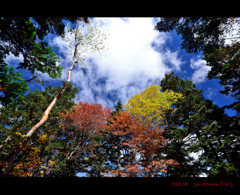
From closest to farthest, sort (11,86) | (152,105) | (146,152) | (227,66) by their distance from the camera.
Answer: (11,86)
(227,66)
(146,152)
(152,105)

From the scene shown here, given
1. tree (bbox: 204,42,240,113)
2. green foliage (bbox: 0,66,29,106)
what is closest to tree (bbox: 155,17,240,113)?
tree (bbox: 204,42,240,113)

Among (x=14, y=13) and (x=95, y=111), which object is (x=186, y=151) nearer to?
(x=95, y=111)

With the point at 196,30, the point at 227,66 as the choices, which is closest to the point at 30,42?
the point at 196,30

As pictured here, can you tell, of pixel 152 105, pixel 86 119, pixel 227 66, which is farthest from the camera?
pixel 86 119

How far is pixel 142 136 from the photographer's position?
35.1 ft

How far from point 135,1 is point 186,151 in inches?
481

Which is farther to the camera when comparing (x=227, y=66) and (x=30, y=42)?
(x=227, y=66)

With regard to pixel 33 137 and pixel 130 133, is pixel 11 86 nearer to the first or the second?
pixel 33 137

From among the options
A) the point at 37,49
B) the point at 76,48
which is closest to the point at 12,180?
the point at 37,49

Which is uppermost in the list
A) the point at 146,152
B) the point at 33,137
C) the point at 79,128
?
the point at 79,128

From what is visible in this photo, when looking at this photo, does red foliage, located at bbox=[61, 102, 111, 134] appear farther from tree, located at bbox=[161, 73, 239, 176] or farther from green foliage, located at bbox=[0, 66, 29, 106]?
green foliage, located at bbox=[0, 66, 29, 106]

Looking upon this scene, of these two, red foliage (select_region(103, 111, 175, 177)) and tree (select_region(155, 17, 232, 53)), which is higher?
tree (select_region(155, 17, 232, 53))

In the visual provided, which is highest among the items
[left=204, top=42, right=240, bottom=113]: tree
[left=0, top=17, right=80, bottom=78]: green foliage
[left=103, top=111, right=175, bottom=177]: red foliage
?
[left=204, top=42, right=240, bottom=113]: tree

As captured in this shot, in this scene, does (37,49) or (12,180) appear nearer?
(12,180)
